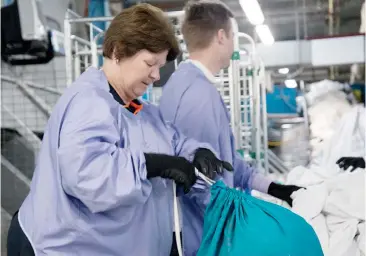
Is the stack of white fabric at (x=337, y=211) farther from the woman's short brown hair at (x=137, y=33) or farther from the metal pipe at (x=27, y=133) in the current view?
the metal pipe at (x=27, y=133)

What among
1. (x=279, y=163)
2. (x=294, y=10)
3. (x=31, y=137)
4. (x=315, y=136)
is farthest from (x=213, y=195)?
(x=294, y=10)

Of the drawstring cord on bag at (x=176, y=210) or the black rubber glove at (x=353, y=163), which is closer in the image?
the drawstring cord on bag at (x=176, y=210)

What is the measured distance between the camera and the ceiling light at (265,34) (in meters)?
6.36

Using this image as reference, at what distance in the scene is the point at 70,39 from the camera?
3.40 m

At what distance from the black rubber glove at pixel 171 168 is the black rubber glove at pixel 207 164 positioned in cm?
5

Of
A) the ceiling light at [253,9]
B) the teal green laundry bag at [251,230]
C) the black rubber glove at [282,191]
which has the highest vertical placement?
the ceiling light at [253,9]

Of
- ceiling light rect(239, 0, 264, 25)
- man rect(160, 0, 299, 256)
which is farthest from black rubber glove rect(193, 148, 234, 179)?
ceiling light rect(239, 0, 264, 25)

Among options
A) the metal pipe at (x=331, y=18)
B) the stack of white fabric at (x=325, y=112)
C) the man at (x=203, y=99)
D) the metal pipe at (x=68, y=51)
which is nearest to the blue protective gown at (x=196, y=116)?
the man at (x=203, y=99)

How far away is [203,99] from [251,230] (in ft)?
2.28

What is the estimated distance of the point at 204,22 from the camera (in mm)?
1992

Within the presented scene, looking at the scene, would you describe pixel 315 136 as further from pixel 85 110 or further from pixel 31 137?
pixel 85 110

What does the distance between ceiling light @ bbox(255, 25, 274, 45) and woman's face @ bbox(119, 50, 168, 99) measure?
502 cm

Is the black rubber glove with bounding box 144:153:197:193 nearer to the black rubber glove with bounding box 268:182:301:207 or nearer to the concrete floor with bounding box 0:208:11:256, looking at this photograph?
the black rubber glove with bounding box 268:182:301:207

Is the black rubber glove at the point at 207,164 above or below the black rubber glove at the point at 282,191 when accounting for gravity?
above
